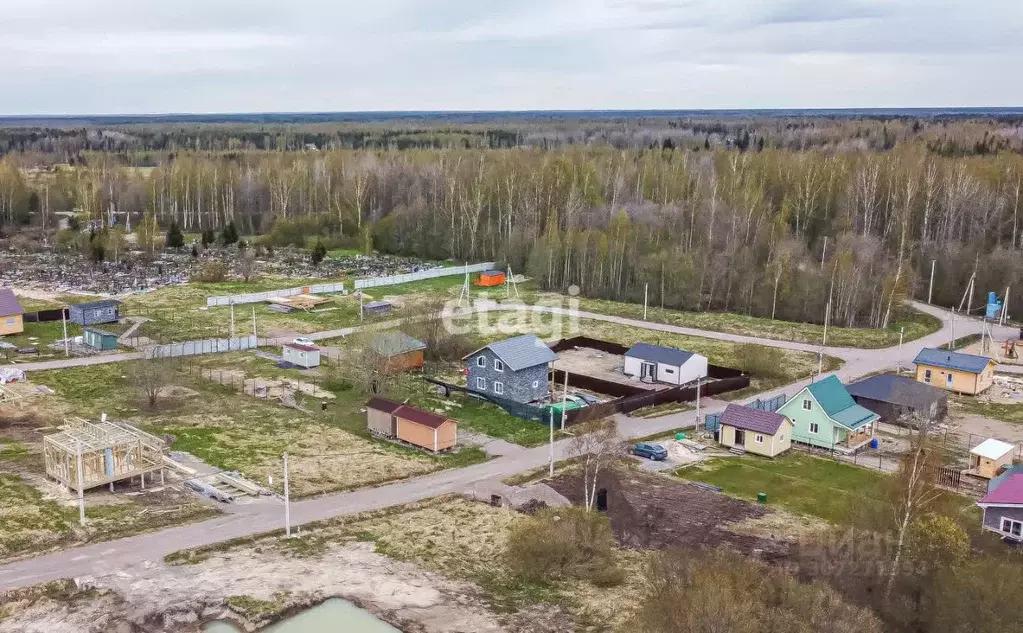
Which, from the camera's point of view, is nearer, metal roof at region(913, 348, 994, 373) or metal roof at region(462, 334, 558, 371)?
metal roof at region(462, 334, 558, 371)

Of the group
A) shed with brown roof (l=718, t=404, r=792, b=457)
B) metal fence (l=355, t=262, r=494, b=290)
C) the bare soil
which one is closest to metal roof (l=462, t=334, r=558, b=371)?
shed with brown roof (l=718, t=404, r=792, b=457)

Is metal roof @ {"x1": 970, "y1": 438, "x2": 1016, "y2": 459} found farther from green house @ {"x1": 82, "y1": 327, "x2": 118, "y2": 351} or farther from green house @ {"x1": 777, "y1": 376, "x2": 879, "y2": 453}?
green house @ {"x1": 82, "y1": 327, "x2": 118, "y2": 351}

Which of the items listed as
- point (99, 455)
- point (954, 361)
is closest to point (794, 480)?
point (954, 361)

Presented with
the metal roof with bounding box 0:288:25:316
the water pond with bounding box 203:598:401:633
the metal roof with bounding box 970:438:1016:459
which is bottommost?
the water pond with bounding box 203:598:401:633

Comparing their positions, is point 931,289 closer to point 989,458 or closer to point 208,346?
point 989,458

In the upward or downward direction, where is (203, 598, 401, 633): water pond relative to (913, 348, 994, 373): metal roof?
→ downward

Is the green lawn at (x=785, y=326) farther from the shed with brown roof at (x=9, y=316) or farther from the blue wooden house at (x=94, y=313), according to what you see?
the shed with brown roof at (x=9, y=316)

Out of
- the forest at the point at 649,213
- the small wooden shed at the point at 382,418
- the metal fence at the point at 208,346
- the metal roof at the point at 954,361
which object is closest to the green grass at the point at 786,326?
the forest at the point at 649,213
